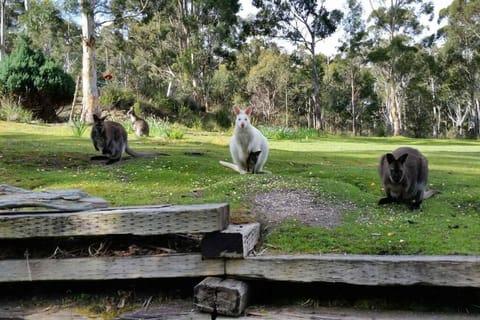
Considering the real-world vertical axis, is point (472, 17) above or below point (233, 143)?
above

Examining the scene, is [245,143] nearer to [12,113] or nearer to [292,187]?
[292,187]

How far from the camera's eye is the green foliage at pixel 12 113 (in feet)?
52.4

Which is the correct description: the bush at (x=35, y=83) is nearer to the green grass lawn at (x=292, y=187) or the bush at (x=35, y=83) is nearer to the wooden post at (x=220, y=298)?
the green grass lawn at (x=292, y=187)

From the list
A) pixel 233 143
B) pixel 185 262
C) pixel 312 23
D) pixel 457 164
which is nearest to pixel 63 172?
pixel 233 143

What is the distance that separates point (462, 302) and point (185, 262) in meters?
1.79

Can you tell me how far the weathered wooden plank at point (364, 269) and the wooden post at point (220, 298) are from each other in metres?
0.16

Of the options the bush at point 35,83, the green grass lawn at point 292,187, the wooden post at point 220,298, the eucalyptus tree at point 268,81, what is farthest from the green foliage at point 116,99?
the wooden post at point 220,298

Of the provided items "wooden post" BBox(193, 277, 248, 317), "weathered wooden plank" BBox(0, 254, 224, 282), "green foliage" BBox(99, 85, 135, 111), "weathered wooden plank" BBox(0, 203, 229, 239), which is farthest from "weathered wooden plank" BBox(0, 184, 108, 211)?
"green foliage" BBox(99, 85, 135, 111)

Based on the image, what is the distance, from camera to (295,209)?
484 cm

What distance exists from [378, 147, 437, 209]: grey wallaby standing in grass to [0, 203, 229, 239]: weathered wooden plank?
231cm

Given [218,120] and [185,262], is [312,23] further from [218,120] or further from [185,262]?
[185,262]

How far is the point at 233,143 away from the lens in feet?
23.7

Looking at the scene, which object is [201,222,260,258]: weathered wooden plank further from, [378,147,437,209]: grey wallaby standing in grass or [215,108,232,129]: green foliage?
[215,108,232,129]: green foliage

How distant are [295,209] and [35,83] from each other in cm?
1569
